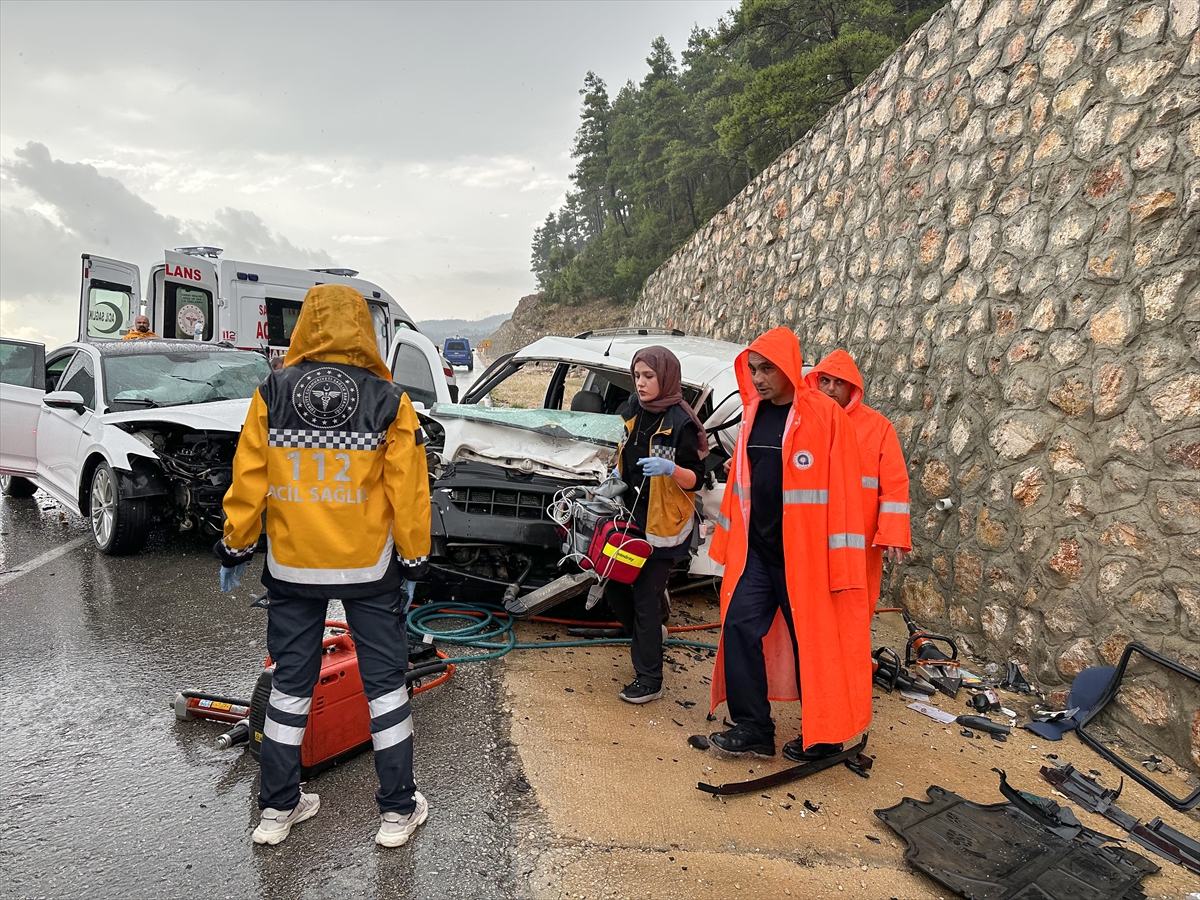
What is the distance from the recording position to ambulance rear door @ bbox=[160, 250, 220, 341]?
1155 cm

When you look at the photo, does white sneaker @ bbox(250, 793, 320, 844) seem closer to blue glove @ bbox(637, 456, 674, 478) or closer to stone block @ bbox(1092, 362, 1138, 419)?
blue glove @ bbox(637, 456, 674, 478)

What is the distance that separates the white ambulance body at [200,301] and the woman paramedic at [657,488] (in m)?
8.12

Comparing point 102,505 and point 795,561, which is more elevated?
point 795,561

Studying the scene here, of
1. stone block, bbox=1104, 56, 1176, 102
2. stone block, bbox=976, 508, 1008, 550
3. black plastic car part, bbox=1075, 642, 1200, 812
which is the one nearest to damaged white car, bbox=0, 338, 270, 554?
stone block, bbox=976, 508, 1008, 550

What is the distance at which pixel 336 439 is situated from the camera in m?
2.71

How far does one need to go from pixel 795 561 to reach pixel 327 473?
197 cm

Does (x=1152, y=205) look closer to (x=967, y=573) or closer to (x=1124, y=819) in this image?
(x=967, y=573)

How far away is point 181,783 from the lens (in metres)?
3.13

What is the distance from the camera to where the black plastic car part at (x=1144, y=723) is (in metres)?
3.44

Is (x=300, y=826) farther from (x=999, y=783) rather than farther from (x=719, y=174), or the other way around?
(x=719, y=174)

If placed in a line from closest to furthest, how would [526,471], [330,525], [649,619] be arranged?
[330,525]
[649,619]
[526,471]

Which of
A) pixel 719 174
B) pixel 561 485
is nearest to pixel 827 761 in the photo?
pixel 561 485

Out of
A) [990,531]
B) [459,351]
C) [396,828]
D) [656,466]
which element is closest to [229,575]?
[396,828]

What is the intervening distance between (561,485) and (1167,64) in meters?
4.16
